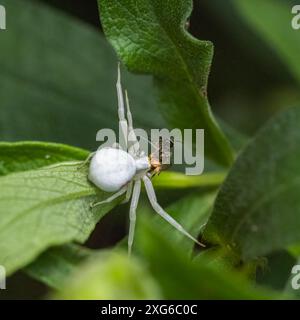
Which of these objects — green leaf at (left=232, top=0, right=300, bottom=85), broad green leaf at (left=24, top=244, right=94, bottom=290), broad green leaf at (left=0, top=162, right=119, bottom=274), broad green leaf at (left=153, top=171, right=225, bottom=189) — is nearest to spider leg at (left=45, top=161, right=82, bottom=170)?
broad green leaf at (left=0, top=162, right=119, bottom=274)

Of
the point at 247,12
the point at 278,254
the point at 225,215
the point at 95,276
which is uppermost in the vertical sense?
the point at 247,12

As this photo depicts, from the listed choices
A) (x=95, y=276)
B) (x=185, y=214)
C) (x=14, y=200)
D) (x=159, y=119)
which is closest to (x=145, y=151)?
(x=185, y=214)

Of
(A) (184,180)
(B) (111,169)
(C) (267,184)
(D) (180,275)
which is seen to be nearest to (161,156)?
(A) (184,180)

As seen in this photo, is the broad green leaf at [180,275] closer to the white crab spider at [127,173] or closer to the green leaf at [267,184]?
the green leaf at [267,184]

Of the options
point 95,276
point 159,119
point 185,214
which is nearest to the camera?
point 95,276

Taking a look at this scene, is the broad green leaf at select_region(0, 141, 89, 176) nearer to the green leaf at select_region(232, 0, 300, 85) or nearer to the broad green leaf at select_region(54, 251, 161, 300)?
the broad green leaf at select_region(54, 251, 161, 300)

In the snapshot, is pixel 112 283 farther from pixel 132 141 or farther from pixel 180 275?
pixel 132 141
